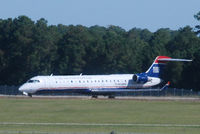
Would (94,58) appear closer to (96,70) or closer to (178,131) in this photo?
(96,70)

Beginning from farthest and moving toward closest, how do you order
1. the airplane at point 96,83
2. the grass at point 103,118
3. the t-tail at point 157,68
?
the t-tail at point 157,68 < the airplane at point 96,83 < the grass at point 103,118

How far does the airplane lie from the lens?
67.7 metres

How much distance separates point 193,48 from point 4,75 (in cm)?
2977

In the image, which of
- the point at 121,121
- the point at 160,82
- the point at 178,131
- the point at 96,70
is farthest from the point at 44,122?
the point at 96,70

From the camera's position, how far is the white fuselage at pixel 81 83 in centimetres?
6756

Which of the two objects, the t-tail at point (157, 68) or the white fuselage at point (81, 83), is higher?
the t-tail at point (157, 68)

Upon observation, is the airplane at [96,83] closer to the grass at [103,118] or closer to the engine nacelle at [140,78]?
the engine nacelle at [140,78]

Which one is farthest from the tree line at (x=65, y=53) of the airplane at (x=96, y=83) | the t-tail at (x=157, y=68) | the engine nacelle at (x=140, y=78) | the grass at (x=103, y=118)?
the grass at (x=103, y=118)

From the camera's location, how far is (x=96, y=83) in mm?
69625

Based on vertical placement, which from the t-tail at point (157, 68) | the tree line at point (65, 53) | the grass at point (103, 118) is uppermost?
the tree line at point (65, 53)

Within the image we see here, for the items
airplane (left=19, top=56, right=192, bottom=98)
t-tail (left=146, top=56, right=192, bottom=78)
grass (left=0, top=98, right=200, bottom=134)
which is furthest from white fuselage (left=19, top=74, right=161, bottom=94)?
grass (left=0, top=98, right=200, bottom=134)

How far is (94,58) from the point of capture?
318 feet

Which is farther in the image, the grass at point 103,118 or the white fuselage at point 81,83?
the white fuselage at point 81,83

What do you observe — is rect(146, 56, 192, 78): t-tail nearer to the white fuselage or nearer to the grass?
the white fuselage
